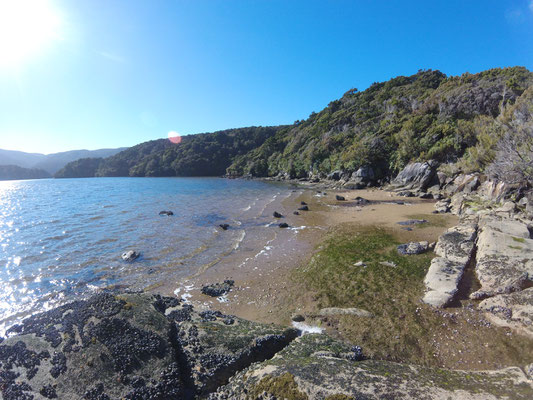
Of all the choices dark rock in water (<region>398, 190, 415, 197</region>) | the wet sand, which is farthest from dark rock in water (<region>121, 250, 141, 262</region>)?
dark rock in water (<region>398, 190, 415, 197</region>)

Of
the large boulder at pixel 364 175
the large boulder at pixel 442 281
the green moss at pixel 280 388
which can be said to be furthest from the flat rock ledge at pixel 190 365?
the large boulder at pixel 364 175

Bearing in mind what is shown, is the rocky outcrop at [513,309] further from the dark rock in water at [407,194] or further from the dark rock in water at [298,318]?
the dark rock in water at [407,194]

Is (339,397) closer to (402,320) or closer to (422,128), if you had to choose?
(402,320)

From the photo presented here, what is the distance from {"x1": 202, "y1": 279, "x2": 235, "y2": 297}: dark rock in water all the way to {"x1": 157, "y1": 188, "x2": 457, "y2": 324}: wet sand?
0.79 ft

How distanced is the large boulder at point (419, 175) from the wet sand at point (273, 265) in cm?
1555

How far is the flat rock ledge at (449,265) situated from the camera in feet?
30.0

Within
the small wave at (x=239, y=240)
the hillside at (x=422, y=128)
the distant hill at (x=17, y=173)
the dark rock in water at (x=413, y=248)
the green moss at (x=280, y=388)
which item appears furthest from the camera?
the distant hill at (x=17, y=173)

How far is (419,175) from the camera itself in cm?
3947

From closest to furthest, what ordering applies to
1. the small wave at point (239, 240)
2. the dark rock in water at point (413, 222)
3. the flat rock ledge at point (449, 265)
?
the flat rock ledge at point (449, 265)
the small wave at point (239, 240)
the dark rock in water at point (413, 222)

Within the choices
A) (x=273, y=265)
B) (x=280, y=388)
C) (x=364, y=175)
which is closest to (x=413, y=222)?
(x=273, y=265)

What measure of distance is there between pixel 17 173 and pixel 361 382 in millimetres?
220820

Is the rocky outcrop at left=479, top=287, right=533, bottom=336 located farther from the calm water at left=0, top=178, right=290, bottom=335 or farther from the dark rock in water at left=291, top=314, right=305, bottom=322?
the calm water at left=0, top=178, right=290, bottom=335

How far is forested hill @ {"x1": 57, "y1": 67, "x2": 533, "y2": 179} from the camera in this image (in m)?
35.7

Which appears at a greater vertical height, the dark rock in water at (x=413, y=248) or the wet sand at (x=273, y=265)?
the dark rock in water at (x=413, y=248)
